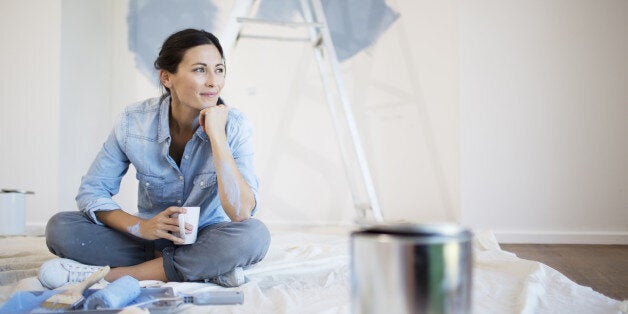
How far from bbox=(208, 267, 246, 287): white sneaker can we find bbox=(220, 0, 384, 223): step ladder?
1.03 meters

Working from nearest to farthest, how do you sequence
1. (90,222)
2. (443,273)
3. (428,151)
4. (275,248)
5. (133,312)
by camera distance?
(443,273) → (133,312) → (90,222) → (275,248) → (428,151)

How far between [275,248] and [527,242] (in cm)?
143

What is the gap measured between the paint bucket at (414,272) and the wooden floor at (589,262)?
1.06m

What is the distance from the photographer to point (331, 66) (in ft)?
7.23

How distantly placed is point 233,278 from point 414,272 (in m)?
0.89

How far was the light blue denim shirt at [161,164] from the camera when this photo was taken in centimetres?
132

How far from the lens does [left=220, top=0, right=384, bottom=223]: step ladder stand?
2064 millimetres

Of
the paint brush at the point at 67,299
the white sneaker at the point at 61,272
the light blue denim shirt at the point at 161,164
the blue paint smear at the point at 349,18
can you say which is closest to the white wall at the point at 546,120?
the blue paint smear at the point at 349,18

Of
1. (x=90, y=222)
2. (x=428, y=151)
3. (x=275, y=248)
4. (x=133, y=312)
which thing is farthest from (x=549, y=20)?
(x=133, y=312)

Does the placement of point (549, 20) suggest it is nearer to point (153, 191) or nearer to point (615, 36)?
point (615, 36)

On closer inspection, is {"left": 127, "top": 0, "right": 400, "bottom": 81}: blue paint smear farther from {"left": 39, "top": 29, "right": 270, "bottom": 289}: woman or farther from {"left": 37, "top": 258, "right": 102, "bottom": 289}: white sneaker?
{"left": 37, "top": 258, "right": 102, "bottom": 289}: white sneaker

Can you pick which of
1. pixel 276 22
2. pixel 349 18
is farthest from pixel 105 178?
pixel 349 18

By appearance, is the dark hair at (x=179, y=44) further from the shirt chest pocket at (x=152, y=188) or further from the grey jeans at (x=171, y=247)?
the grey jeans at (x=171, y=247)

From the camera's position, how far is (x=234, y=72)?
2.65m
